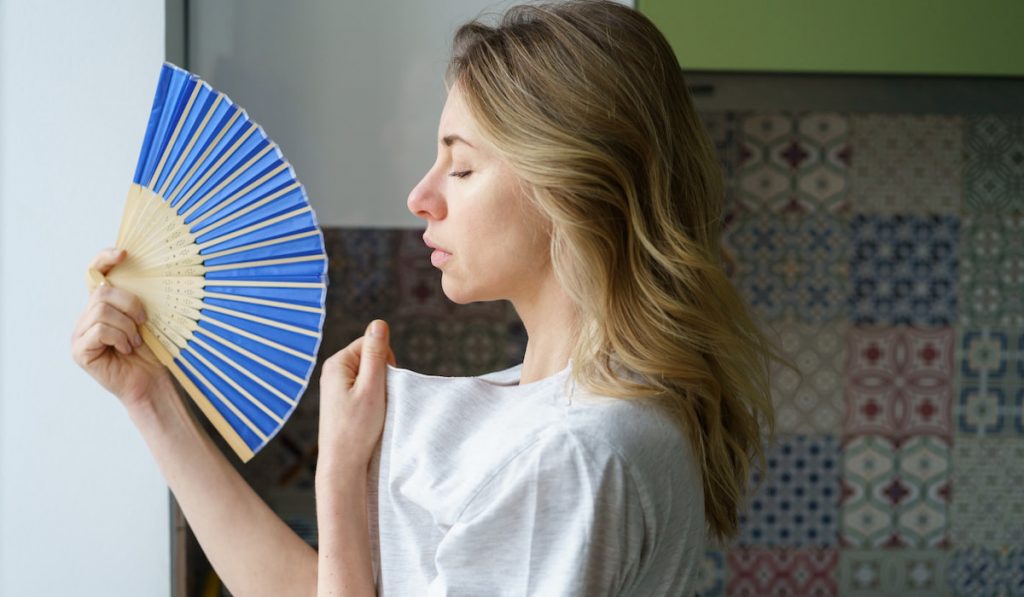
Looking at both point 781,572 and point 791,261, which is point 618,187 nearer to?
point 791,261

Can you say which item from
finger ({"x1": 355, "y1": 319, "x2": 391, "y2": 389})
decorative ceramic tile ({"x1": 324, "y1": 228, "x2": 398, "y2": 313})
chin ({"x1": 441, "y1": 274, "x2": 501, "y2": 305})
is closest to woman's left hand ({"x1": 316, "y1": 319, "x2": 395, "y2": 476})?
finger ({"x1": 355, "y1": 319, "x2": 391, "y2": 389})

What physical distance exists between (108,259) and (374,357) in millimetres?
344

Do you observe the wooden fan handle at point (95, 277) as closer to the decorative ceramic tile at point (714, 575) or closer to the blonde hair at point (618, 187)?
the blonde hair at point (618, 187)

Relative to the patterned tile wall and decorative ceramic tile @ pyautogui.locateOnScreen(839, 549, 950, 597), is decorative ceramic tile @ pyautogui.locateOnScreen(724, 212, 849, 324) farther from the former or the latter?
decorative ceramic tile @ pyautogui.locateOnScreen(839, 549, 950, 597)

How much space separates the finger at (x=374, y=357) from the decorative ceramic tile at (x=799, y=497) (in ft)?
3.82

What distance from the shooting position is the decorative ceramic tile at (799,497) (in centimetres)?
196

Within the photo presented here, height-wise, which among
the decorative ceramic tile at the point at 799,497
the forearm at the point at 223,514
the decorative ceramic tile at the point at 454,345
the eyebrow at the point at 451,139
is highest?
the eyebrow at the point at 451,139

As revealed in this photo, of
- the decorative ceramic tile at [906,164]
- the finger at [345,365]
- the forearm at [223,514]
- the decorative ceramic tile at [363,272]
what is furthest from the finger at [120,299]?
the decorative ceramic tile at [906,164]

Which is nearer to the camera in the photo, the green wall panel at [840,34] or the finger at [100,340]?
the finger at [100,340]

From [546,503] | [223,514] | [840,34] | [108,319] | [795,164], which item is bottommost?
[223,514]

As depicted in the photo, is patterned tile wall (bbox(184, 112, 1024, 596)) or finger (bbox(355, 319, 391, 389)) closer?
finger (bbox(355, 319, 391, 389))

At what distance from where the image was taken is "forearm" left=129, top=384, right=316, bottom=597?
1.09 m

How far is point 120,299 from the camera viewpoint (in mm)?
1098

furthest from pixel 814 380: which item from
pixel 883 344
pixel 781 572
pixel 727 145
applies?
pixel 727 145
